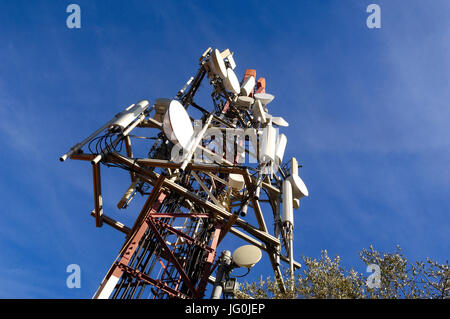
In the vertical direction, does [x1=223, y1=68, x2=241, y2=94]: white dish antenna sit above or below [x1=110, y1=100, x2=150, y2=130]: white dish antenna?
above

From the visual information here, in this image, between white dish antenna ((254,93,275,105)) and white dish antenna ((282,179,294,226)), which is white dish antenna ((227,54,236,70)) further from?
white dish antenna ((282,179,294,226))

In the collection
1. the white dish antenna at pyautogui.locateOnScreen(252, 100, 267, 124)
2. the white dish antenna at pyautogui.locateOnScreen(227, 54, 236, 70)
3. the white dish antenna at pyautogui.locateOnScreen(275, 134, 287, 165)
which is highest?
the white dish antenna at pyautogui.locateOnScreen(227, 54, 236, 70)

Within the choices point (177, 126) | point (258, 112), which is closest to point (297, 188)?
point (258, 112)

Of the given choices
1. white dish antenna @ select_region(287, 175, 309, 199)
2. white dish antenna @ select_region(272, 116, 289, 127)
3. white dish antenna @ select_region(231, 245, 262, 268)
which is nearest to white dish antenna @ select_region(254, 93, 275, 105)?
white dish antenna @ select_region(272, 116, 289, 127)

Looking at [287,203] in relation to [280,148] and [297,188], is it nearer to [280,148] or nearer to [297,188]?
[297,188]

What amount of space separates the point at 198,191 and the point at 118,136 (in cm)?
655

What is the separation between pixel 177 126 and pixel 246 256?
5.30 metres

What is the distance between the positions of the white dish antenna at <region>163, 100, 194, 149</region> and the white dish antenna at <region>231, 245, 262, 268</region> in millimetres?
4284

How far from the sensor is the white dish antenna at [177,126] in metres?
11.6

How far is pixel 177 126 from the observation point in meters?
11.9

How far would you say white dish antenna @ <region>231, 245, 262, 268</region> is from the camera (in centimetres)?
1175
